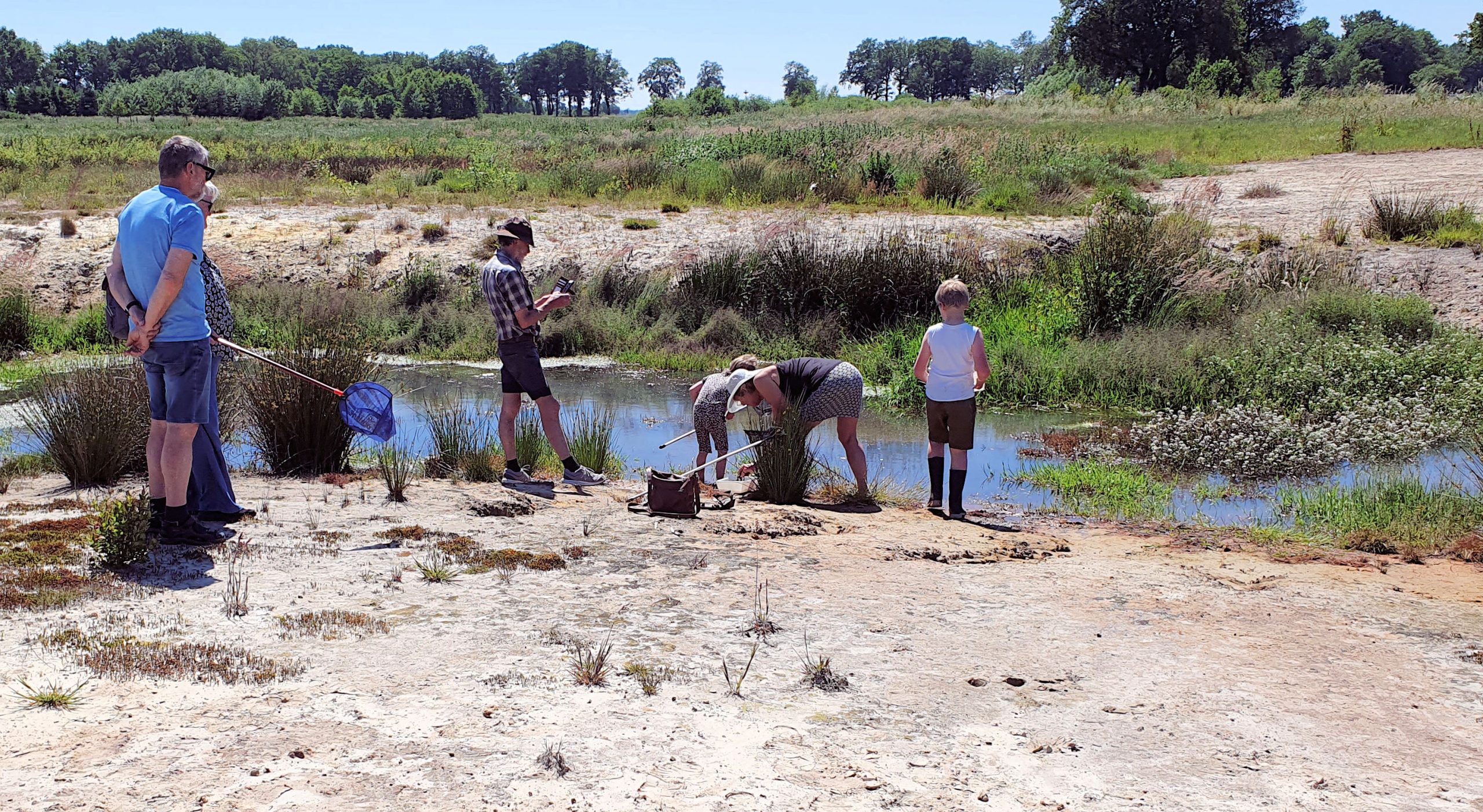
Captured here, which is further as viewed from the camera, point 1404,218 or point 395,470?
point 1404,218

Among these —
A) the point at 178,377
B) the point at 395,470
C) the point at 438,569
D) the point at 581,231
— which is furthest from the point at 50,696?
the point at 581,231

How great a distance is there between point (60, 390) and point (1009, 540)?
7.27m

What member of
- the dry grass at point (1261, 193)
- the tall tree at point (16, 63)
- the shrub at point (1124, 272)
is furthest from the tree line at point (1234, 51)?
the tall tree at point (16, 63)

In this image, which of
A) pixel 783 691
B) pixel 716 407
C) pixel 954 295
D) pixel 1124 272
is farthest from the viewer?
pixel 1124 272

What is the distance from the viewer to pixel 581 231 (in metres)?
20.8

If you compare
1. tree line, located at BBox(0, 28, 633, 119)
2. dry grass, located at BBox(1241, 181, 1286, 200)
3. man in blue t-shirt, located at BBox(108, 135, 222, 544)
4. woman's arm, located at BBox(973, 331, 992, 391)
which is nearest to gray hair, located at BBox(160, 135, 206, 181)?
man in blue t-shirt, located at BBox(108, 135, 222, 544)

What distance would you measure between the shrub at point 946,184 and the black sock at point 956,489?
14.7 m

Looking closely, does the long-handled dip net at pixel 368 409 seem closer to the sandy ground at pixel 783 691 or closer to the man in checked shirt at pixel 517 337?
the man in checked shirt at pixel 517 337

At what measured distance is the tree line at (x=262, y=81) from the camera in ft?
342

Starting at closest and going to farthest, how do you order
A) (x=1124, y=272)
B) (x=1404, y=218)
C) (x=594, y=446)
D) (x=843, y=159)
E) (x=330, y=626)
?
(x=330, y=626) < (x=594, y=446) < (x=1124, y=272) < (x=1404, y=218) < (x=843, y=159)

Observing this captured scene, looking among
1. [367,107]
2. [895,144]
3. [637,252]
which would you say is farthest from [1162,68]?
[367,107]

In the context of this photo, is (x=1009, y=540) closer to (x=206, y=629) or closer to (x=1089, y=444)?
(x=1089, y=444)

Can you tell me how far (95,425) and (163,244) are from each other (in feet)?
9.23

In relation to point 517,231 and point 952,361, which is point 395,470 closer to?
point 517,231
